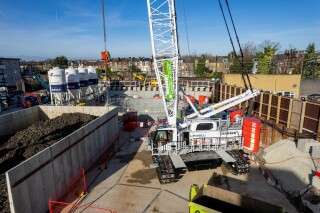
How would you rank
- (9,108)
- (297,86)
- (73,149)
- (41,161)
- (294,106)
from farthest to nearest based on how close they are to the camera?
(9,108) < (297,86) < (294,106) < (73,149) < (41,161)

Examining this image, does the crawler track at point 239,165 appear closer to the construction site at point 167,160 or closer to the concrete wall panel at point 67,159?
the construction site at point 167,160

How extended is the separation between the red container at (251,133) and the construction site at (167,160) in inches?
2.8

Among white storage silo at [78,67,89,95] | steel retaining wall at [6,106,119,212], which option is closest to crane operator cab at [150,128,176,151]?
steel retaining wall at [6,106,119,212]

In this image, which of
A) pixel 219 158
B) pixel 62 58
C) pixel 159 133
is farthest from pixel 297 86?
pixel 62 58

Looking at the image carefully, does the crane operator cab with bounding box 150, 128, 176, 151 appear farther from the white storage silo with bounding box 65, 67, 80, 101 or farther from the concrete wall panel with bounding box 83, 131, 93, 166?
the white storage silo with bounding box 65, 67, 80, 101

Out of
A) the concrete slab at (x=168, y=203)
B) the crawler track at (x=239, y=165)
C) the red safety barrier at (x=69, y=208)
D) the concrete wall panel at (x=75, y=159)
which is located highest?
the concrete wall panel at (x=75, y=159)

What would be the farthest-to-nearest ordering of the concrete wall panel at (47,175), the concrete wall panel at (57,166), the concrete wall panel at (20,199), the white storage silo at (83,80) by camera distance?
1. the white storage silo at (83,80)
2. the concrete wall panel at (57,166)
3. the concrete wall panel at (47,175)
4. the concrete wall panel at (20,199)

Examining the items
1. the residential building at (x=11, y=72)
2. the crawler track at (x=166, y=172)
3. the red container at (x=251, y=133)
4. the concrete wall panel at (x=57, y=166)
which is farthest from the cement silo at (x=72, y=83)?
the residential building at (x=11, y=72)

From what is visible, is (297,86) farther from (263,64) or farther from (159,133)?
(159,133)

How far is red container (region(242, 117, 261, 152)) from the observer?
47.4ft

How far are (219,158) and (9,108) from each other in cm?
3434

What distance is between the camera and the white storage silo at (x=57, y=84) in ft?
72.9

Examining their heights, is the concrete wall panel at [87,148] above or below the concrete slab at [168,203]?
above

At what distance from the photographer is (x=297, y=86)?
80.2 feet
